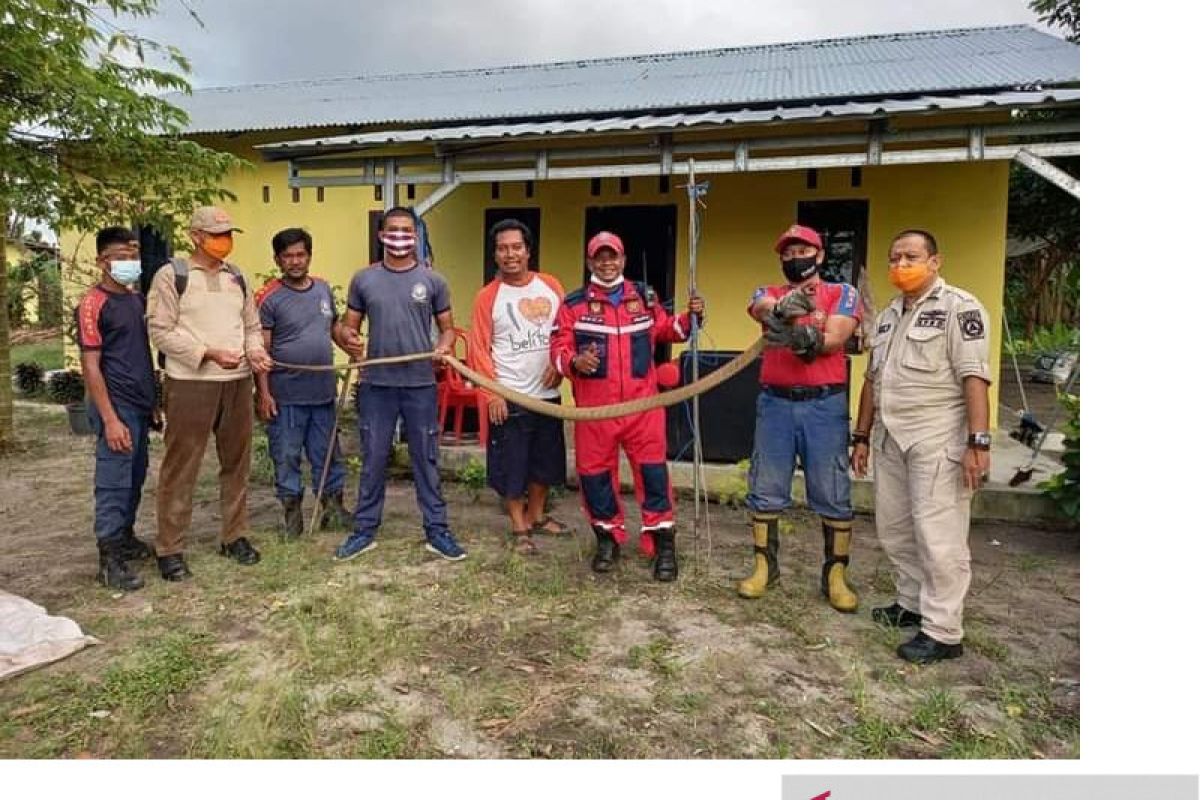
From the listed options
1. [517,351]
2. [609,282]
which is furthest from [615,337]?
[517,351]

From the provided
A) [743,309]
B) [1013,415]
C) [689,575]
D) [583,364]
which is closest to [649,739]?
[689,575]

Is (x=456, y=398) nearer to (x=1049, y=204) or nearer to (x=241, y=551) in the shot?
(x=241, y=551)

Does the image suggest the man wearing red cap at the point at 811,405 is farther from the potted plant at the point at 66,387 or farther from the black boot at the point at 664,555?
the potted plant at the point at 66,387

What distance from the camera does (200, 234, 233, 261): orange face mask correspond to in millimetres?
3560

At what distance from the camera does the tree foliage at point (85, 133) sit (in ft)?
14.6

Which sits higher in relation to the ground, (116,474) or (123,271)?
(123,271)

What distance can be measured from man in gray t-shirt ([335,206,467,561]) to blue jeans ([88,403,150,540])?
102cm

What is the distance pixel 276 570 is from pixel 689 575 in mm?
2101

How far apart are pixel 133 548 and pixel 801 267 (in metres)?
3.65

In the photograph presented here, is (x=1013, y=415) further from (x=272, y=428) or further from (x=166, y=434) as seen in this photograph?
(x=166, y=434)

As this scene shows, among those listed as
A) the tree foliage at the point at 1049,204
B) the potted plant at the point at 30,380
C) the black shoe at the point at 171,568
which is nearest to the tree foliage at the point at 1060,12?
the tree foliage at the point at 1049,204

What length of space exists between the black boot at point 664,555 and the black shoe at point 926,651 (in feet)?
3.77

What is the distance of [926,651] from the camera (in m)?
2.98

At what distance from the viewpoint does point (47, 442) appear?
299 inches
